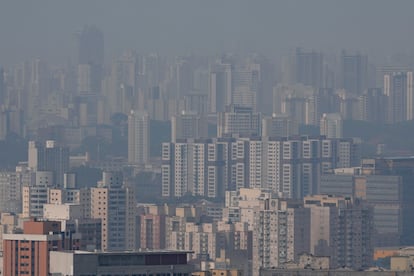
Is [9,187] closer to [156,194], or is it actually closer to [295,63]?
[156,194]

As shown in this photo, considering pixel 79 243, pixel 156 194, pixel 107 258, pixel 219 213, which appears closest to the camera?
pixel 107 258

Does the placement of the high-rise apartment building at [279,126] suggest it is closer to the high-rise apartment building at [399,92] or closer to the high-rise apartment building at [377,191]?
the high-rise apartment building at [399,92]

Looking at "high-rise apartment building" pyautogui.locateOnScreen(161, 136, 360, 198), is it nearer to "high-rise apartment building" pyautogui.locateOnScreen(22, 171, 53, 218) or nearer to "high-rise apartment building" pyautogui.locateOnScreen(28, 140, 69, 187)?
"high-rise apartment building" pyautogui.locateOnScreen(28, 140, 69, 187)

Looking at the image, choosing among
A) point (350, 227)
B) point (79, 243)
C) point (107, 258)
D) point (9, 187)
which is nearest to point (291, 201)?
point (350, 227)

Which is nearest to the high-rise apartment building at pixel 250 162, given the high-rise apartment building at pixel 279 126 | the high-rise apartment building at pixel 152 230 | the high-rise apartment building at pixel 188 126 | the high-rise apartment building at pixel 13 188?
the high-rise apartment building at pixel 279 126

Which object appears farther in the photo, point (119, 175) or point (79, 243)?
point (119, 175)

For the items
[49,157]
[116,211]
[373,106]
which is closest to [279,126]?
[373,106]
